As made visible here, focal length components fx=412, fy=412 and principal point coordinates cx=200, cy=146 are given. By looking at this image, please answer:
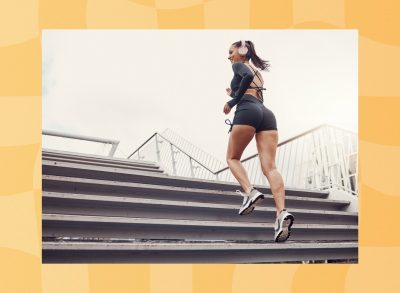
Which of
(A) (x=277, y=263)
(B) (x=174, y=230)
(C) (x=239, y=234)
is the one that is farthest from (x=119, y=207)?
(A) (x=277, y=263)

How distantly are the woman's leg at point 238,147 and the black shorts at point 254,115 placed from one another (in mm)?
40

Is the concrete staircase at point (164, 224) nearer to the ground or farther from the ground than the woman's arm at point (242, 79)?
nearer to the ground

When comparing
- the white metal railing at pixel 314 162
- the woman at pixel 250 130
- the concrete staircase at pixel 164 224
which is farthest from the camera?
the white metal railing at pixel 314 162

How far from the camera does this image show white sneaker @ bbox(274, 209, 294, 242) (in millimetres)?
2512

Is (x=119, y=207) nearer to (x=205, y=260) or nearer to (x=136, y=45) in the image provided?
(x=205, y=260)

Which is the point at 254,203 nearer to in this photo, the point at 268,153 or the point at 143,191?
the point at 268,153

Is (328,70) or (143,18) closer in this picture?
(143,18)

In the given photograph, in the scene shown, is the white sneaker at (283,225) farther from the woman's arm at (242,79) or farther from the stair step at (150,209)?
the woman's arm at (242,79)

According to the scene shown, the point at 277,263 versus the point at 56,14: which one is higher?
the point at 56,14

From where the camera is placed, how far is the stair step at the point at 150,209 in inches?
99.1

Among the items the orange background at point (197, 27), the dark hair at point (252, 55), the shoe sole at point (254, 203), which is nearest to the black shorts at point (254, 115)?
the dark hair at point (252, 55)

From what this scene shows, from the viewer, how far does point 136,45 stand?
3168 mm

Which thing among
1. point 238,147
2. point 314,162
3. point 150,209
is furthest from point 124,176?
point 314,162

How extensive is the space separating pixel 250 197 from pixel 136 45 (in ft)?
4.83
